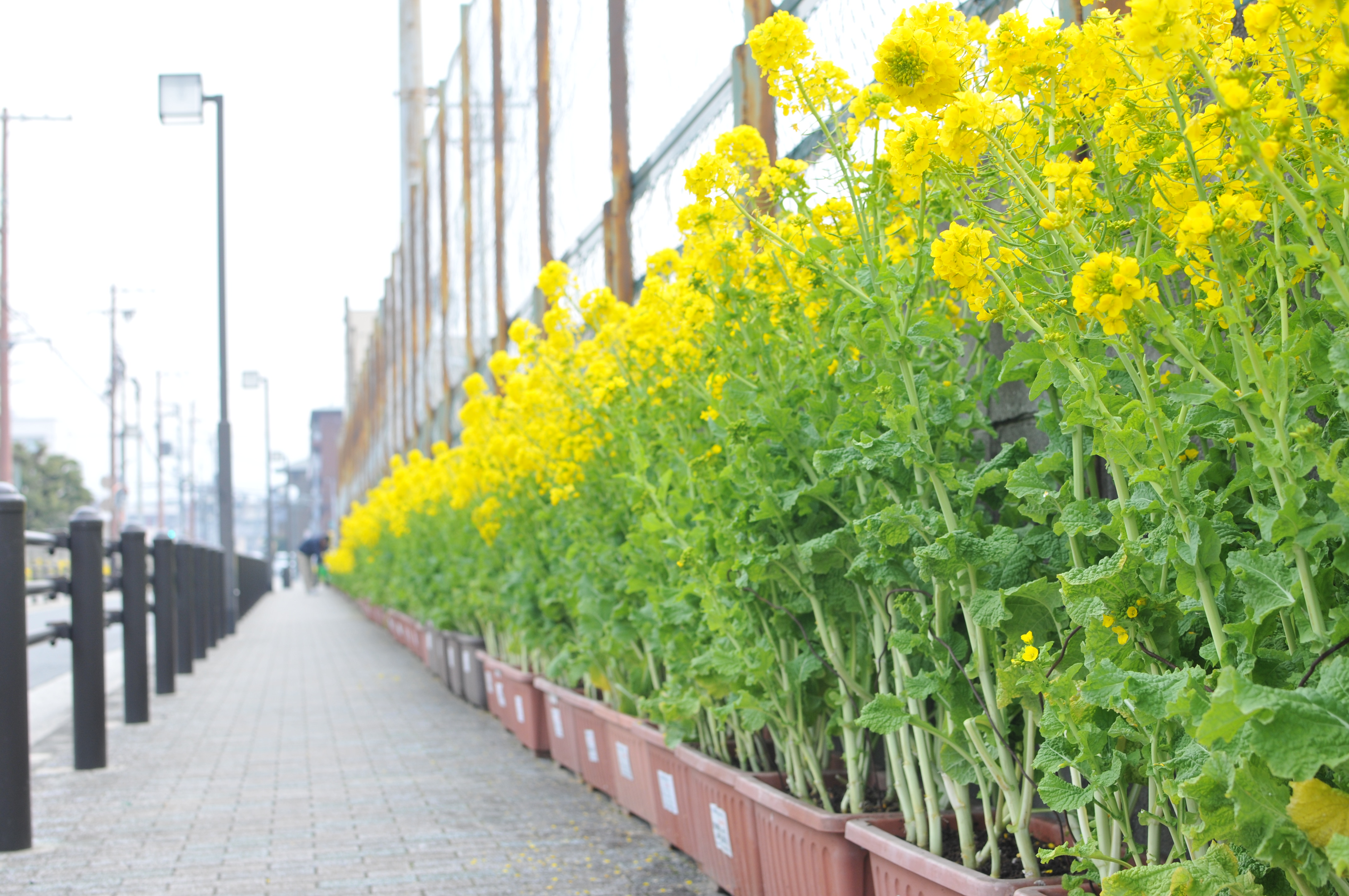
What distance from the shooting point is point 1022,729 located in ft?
9.18

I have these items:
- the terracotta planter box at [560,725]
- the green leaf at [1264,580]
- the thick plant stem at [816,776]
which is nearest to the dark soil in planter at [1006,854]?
the thick plant stem at [816,776]

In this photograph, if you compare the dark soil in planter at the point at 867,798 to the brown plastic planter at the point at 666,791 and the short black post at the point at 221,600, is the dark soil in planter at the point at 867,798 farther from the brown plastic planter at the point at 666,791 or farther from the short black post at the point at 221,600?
the short black post at the point at 221,600

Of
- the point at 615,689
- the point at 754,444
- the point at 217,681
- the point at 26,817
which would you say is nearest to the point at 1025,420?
the point at 754,444

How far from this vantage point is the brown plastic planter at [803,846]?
9.72 ft

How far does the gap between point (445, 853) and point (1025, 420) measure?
8.66ft

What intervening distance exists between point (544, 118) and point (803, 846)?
28.5 feet

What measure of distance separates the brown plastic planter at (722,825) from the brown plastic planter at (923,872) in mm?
673

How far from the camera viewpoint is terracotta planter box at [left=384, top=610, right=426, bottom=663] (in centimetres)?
1333

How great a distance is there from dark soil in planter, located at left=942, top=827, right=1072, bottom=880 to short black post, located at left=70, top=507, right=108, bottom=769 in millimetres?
4396

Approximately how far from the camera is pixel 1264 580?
1697mm

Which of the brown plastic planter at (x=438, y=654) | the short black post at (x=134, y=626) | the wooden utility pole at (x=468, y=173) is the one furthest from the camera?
the wooden utility pole at (x=468, y=173)

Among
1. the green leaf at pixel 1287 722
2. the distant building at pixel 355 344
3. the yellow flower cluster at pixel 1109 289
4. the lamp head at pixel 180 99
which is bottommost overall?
the green leaf at pixel 1287 722

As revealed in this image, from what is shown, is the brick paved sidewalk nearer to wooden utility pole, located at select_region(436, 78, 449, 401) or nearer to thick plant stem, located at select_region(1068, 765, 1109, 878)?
thick plant stem, located at select_region(1068, 765, 1109, 878)

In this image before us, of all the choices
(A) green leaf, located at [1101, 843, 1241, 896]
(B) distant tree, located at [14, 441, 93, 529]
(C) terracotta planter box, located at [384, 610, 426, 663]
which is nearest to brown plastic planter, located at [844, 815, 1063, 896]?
(A) green leaf, located at [1101, 843, 1241, 896]
